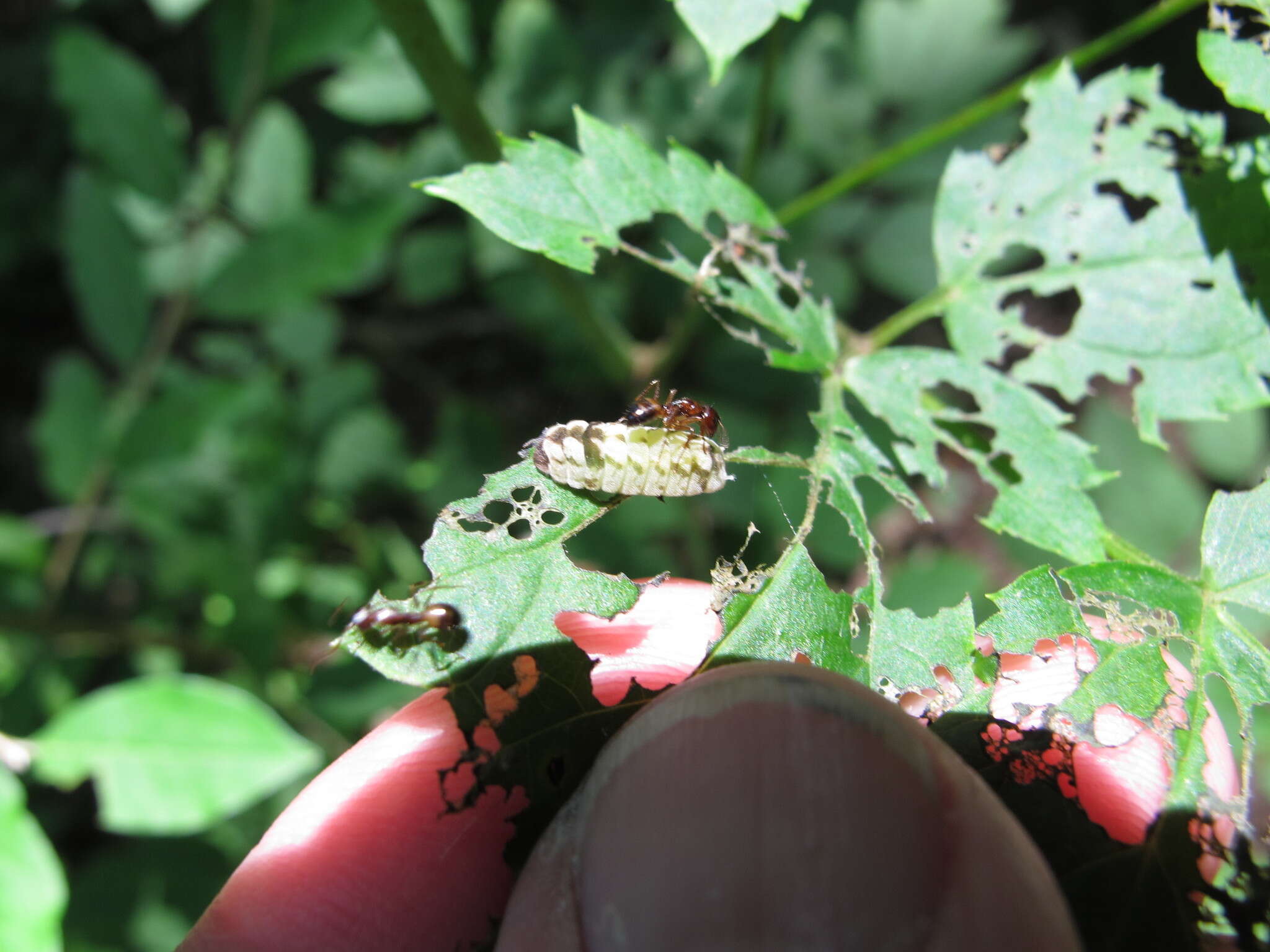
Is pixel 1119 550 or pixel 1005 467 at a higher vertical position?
pixel 1005 467

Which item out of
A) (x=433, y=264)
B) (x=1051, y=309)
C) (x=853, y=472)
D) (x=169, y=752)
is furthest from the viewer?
(x=1051, y=309)

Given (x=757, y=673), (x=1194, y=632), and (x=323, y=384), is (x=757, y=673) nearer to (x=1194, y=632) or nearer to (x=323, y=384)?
(x=1194, y=632)

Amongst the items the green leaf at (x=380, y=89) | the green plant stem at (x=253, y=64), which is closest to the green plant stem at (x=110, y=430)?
the green plant stem at (x=253, y=64)

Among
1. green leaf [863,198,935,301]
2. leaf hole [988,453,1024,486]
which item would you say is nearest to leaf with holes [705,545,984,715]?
leaf hole [988,453,1024,486]

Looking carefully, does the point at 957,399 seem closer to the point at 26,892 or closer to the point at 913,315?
the point at 913,315

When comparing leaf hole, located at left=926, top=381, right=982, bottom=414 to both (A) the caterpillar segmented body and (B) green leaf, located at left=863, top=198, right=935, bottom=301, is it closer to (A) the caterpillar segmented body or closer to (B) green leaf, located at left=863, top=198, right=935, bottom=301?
A: (B) green leaf, located at left=863, top=198, right=935, bottom=301

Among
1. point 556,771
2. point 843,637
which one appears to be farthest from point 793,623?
point 556,771
